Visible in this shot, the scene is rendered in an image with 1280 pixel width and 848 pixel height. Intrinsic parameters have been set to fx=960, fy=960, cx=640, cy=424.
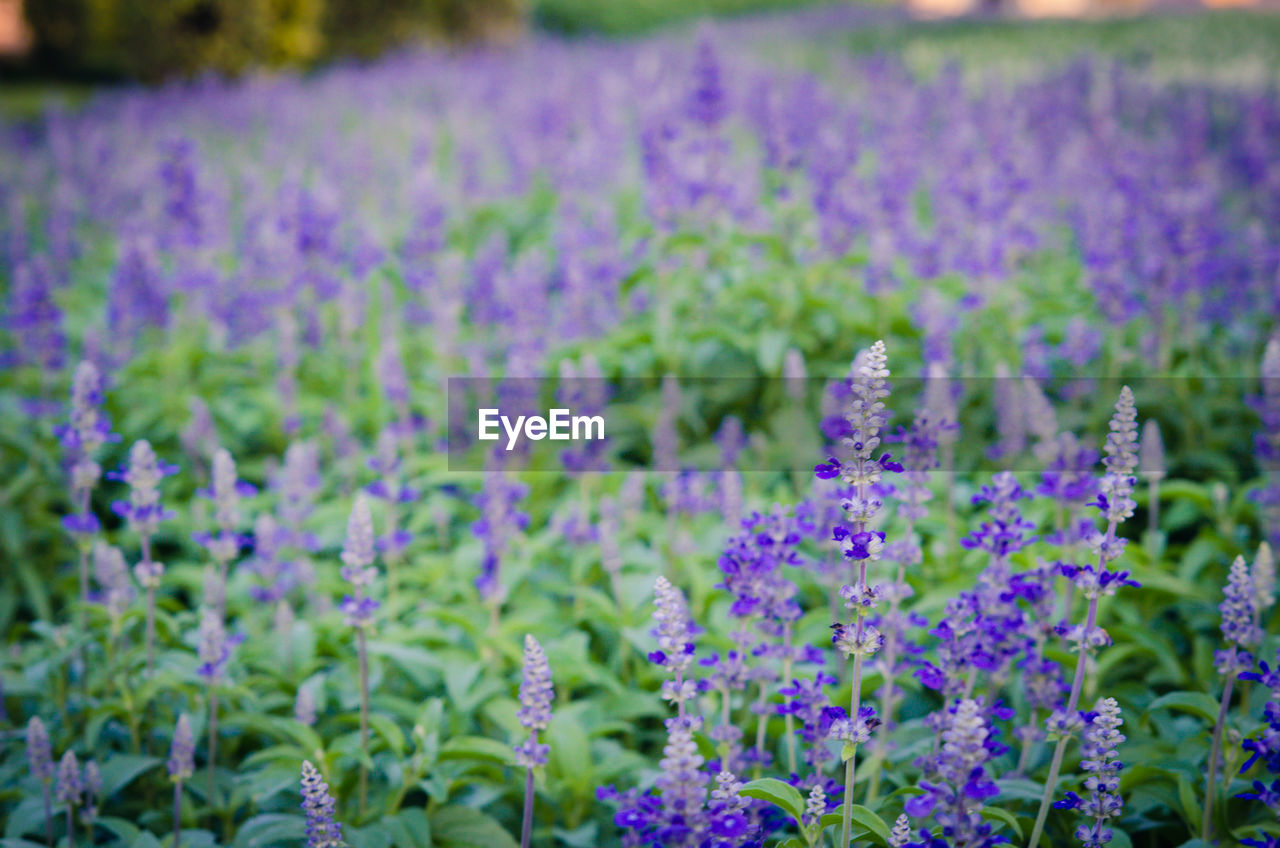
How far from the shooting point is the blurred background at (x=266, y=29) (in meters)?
16.2

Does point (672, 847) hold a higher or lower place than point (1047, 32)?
lower

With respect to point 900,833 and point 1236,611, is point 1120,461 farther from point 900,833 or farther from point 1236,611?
point 900,833

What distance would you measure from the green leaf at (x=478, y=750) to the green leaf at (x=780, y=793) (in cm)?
90

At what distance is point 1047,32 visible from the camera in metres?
23.8

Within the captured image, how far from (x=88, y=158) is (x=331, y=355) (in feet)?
17.7

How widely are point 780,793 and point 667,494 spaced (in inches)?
75.7

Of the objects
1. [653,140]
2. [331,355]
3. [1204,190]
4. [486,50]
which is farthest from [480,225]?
[486,50]

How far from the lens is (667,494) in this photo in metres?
4.17

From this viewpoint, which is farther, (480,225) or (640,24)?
(640,24)

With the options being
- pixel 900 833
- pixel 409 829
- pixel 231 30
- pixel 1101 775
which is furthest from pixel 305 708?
pixel 231 30

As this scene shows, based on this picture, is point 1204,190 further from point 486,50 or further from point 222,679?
point 486,50

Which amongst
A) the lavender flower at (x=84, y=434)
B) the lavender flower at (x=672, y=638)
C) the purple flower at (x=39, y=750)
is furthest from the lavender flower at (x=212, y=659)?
the lavender flower at (x=672, y=638)

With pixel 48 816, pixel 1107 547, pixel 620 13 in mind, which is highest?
pixel 620 13

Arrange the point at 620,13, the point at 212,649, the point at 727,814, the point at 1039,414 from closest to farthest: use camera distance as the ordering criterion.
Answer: the point at 727,814 → the point at 212,649 → the point at 1039,414 → the point at 620,13
